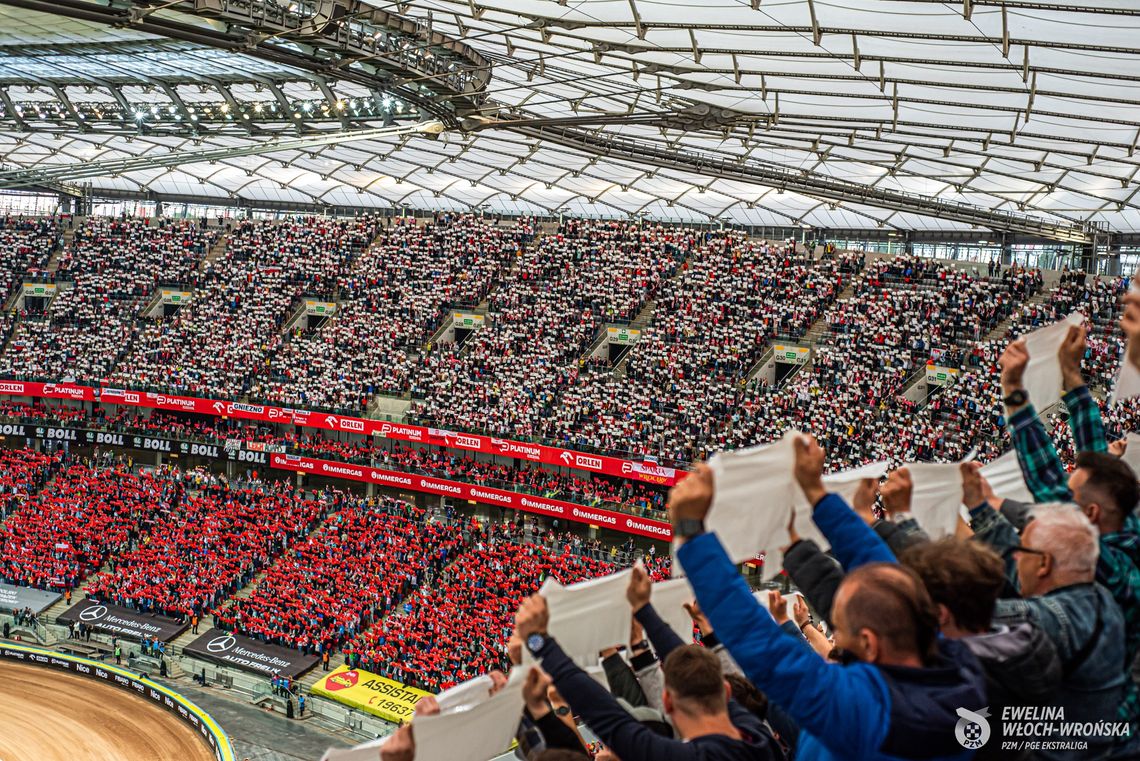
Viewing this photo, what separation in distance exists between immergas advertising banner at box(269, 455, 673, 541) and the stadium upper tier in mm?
1442

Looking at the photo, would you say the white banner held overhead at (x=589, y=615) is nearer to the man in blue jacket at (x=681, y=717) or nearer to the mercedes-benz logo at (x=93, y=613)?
the man in blue jacket at (x=681, y=717)

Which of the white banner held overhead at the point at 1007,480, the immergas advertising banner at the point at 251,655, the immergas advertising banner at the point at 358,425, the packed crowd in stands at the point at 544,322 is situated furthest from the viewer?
the packed crowd in stands at the point at 544,322

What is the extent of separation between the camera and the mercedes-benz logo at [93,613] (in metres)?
39.2

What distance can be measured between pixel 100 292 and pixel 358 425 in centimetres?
2741

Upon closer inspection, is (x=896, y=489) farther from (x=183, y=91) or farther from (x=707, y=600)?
(x=183, y=91)

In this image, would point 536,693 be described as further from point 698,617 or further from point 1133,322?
point 1133,322

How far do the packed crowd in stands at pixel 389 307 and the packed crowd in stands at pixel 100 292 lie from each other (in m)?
12.3

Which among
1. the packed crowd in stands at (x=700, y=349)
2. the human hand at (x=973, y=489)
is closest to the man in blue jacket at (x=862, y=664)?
the human hand at (x=973, y=489)

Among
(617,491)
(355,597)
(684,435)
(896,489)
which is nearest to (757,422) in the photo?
(684,435)

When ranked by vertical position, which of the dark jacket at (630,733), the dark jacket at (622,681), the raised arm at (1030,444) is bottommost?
the dark jacket at (622,681)

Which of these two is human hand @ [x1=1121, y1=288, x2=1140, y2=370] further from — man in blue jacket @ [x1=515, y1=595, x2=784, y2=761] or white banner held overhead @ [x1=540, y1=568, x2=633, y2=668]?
white banner held overhead @ [x1=540, y1=568, x2=633, y2=668]

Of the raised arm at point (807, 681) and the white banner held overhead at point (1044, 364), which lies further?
the white banner held overhead at point (1044, 364)

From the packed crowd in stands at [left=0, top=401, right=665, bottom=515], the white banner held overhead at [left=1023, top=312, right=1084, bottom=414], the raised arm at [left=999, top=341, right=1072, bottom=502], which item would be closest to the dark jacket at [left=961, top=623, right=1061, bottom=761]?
the raised arm at [left=999, top=341, right=1072, bottom=502]

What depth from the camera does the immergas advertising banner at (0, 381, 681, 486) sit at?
144 ft
